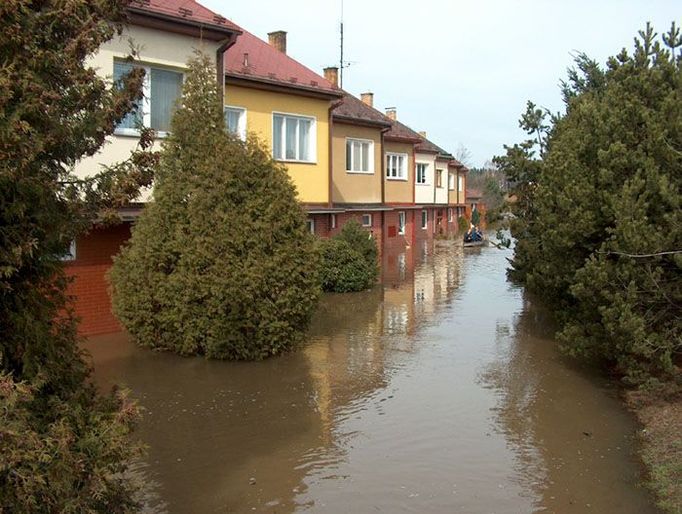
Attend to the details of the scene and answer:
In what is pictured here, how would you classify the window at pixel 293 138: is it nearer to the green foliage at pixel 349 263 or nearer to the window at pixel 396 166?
the green foliage at pixel 349 263

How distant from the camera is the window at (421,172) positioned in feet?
124

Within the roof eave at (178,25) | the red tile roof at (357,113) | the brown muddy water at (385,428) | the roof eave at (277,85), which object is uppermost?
the red tile roof at (357,113)

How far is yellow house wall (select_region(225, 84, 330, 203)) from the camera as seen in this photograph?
16.3 meters

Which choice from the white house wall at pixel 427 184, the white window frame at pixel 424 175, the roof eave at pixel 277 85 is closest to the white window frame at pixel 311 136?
the roof eave at pixel 277 85

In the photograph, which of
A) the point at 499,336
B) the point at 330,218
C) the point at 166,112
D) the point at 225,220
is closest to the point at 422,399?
the point at 225,220

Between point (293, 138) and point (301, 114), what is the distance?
67 cm

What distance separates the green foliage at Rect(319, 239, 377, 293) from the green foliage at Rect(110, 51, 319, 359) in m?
7.42

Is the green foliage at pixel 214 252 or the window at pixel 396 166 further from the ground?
the window at pixel 396 166

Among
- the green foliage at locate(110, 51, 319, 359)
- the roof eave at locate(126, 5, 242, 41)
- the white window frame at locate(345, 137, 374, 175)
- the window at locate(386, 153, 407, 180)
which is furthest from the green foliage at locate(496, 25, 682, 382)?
the window at locate(386, 153, 407, 180)

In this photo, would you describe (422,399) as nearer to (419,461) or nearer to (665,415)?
(419,461)

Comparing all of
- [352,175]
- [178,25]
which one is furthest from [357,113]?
[178,25]

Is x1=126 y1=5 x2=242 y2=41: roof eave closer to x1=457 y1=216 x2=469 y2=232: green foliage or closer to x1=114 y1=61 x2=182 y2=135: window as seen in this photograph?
x1=114 y1=61 x2=182 y2=135: window

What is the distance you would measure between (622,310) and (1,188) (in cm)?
746

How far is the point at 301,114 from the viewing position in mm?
17844
